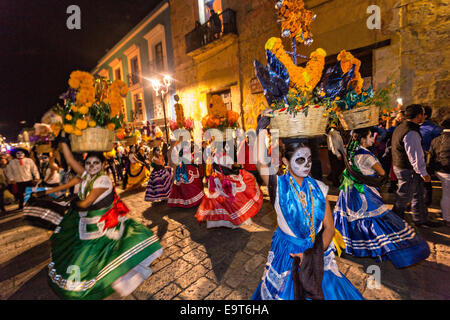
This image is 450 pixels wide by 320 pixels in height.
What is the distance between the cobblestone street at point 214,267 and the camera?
263 centimetres

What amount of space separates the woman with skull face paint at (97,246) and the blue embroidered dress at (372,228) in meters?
2.86

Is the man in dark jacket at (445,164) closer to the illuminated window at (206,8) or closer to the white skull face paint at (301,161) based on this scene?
the white skull face paint at (301,161)

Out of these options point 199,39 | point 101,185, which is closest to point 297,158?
point 101,185

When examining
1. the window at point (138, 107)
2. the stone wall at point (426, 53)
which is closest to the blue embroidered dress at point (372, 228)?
the stone wall at point (426, 53)

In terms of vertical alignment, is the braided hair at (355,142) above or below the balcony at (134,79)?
below

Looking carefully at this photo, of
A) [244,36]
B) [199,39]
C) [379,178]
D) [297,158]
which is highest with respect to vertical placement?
[199,39]

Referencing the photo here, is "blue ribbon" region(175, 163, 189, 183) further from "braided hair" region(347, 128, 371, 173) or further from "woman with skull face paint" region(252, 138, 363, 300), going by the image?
"woman with skull face paint" region(252, 138, 363, 300)

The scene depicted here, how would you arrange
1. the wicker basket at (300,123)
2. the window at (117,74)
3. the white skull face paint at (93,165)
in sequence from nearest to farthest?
the wicker basket at (300,123) → the white skull face paint at (93,165) → the window at (117,74)

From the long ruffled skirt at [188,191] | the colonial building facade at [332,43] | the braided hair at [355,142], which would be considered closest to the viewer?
the braided hair at [355,142]

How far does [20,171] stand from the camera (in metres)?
7.11

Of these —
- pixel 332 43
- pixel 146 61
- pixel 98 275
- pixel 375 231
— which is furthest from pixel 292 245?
pixel 146 61

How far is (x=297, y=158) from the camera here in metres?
1.96
